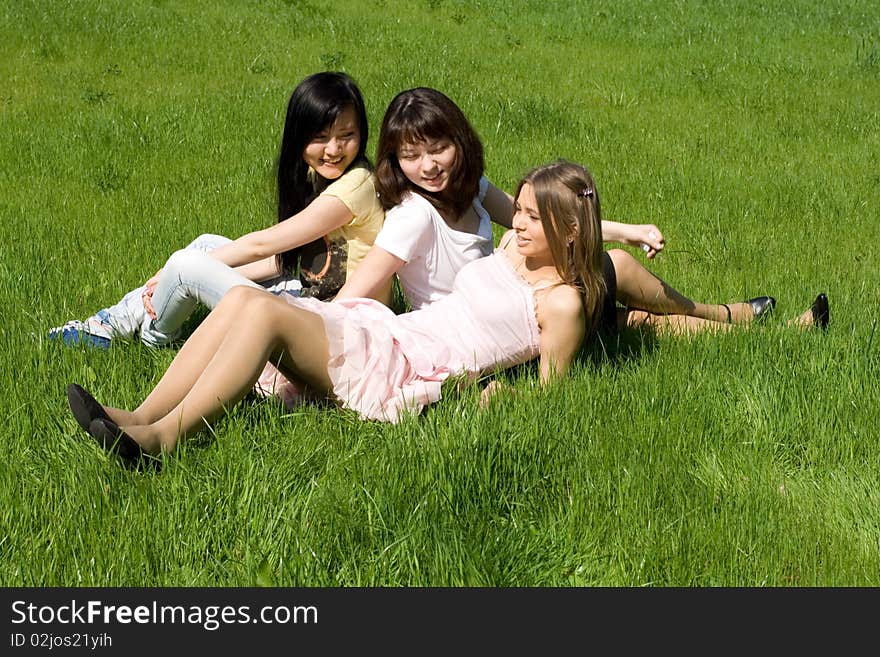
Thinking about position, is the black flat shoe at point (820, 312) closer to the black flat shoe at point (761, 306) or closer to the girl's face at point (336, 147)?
the black flat shoe at point (761, 306)

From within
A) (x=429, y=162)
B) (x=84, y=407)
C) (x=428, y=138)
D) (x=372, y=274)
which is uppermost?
(x=428, y=138)

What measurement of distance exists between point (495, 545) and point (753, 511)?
87 centimetres

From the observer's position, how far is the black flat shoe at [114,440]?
3.17m

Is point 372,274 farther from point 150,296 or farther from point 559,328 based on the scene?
point 150,296

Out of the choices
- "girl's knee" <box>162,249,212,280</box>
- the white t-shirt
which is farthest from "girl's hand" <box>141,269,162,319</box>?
the white t-shirt

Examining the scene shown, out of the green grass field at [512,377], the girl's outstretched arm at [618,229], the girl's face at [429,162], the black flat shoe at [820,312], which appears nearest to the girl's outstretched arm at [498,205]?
the girl's outstretched arm at [618,229]

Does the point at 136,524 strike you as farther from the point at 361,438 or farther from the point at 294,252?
the point at 294,252

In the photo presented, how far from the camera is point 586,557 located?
302 cm

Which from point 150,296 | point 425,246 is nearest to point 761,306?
point 425,246

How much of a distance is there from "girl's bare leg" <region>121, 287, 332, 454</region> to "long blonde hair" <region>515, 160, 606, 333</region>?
3.30 ft

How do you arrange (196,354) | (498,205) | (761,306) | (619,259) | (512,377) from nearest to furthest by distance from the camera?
(196,354) → (512,377) → (619,259) → (498,205) → (761,306)

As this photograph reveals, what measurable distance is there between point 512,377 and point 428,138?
111cm

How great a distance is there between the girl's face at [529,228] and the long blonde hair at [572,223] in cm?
3

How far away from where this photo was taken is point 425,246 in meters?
4.40
